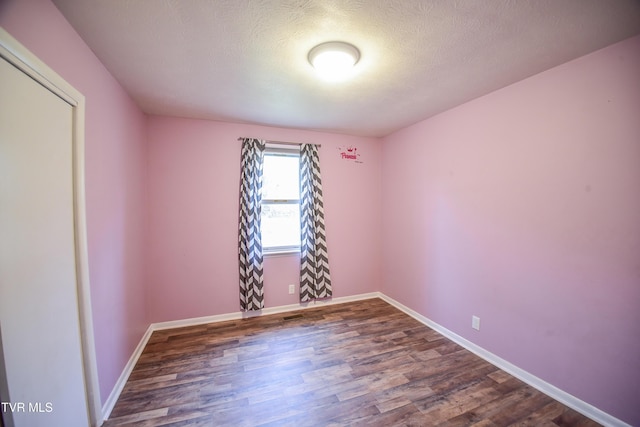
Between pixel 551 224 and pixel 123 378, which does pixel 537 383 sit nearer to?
pixel 551 224

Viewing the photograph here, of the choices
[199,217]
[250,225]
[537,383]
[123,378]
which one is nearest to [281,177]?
[250,225]

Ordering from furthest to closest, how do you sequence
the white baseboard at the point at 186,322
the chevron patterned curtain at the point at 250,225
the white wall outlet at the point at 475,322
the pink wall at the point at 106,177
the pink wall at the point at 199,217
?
1. the chevron patterned curtain at the point at 250,225
2. the pink wall at the point at 199,217
3. the white wall outlet at the point at 475,322
4. the white baseboard at the point at 186,322
5. the pink wall at the point at 106,177

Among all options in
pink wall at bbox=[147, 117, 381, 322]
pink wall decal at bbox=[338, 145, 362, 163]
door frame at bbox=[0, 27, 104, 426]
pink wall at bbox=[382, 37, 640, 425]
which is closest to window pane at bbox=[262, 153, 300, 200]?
pink wall at bbox=[147, 117, 381, 322]

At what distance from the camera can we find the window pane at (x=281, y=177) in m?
3.13

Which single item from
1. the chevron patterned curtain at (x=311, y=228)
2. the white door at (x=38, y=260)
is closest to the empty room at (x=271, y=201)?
the white door at (x=38, y=260)

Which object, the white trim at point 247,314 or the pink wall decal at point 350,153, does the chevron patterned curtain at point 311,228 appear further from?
the pink wall decal at point 350,153

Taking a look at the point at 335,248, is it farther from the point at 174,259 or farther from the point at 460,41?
the point at 460,41

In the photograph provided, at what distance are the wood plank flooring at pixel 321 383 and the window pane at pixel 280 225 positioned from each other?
107 cm

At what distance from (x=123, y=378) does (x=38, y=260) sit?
4.36 feet

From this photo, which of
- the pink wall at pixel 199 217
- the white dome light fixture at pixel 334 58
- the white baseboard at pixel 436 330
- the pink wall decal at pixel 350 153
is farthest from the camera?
the pink wall decal at pixel 350 153

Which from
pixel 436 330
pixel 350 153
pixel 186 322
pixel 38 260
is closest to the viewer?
pixel 38 260

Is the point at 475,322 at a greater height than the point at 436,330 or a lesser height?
greater

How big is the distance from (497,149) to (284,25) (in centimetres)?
198

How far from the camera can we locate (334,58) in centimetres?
151
